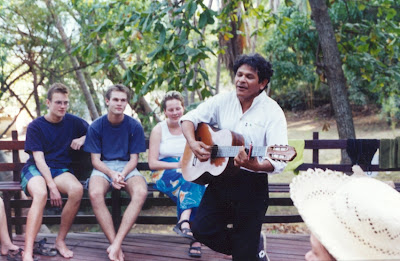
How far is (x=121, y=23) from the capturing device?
475 centimetres

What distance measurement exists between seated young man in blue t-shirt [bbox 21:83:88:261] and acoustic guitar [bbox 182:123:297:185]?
105 centimetres

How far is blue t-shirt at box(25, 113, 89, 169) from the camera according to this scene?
384 cm

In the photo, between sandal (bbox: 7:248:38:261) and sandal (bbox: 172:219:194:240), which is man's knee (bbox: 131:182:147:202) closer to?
sandal (bbox: 172:219:194:240)

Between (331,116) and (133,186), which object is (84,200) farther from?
(331,116)

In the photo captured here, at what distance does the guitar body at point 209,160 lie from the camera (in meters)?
2.89

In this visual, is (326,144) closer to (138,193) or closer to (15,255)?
(138,193)

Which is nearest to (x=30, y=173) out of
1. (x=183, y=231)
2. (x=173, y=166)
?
(x=173, y=166)

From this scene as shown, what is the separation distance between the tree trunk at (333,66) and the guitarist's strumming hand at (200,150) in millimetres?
2966

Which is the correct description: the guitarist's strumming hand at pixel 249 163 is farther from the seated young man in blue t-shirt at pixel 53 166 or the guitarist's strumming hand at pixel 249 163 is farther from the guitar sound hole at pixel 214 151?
the seated young man in blue t-shirt at pixel 53 166

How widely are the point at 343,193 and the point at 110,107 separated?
3.03 meters

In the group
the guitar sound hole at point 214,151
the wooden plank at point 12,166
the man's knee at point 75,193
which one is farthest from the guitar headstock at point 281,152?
the wooden plank at point 12,166

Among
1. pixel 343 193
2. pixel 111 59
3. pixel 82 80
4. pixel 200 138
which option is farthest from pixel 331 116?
pixel 343 193

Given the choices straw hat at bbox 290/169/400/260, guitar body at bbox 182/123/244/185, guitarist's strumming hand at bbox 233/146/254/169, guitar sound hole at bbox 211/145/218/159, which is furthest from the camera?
guitar sound hole at bbox 211/145/218/159

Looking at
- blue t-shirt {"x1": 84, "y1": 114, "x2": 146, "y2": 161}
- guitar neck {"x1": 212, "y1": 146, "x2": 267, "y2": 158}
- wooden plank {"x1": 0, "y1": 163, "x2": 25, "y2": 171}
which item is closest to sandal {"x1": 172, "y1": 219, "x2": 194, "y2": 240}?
blue t-shirt {"x1": 84, "y1": 114, "x2": 146, "y2": 161}
